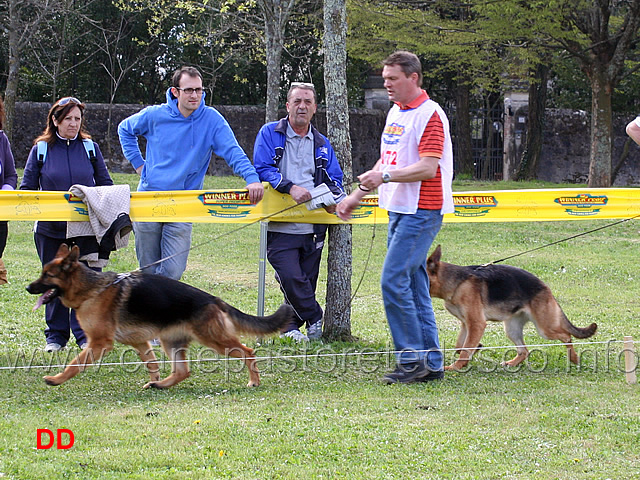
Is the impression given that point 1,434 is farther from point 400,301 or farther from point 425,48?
point 425,48

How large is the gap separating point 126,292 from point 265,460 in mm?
1963

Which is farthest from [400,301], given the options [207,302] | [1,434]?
[1,434]

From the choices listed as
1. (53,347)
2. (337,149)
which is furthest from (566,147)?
A: (53,347)

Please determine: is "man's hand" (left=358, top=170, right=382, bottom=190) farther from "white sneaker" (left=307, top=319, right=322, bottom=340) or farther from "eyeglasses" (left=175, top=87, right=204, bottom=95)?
"white sneaker" (left=307, top=319, right=322, bottom=340)

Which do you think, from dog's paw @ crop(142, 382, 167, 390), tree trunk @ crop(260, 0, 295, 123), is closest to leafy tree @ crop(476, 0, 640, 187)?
tree trunk @ crop(260, 0, 295, 123)

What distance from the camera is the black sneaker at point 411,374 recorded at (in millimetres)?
5859

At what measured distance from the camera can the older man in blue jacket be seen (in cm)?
707

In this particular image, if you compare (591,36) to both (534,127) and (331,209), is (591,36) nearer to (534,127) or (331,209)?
(534,127)

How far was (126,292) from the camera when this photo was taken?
18.5 feet

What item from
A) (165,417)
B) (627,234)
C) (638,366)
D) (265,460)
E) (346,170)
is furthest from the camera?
(627,234)

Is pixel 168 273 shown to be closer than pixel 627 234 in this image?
Yes

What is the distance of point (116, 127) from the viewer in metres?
23.8

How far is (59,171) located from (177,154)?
3.28ft

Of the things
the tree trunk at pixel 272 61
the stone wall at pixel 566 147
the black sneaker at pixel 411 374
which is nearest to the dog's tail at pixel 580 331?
the black sneaker at pixel 411 374
